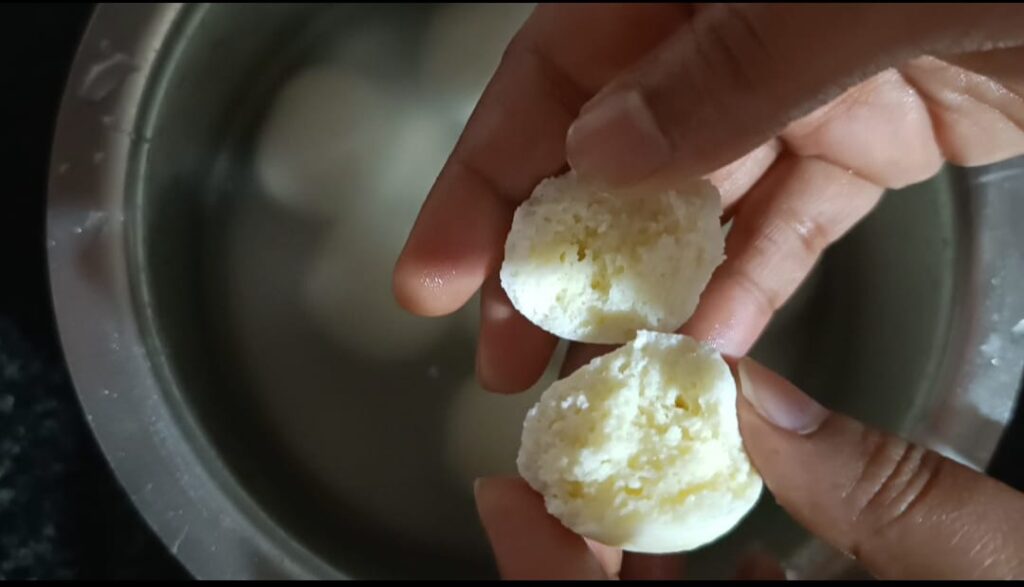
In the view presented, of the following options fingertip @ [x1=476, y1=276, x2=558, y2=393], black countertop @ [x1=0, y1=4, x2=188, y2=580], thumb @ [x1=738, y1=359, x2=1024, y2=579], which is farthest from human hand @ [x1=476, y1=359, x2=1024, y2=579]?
black countertop @ [x1=0, y1=4, x2=188, y2=580]

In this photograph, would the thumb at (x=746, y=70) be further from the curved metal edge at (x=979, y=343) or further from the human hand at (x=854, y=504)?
the curved metal edge at (x=979, y=343)

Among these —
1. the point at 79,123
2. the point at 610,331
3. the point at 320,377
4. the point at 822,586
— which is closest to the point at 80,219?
the point at 79,123

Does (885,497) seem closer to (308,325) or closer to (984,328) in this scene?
(984,328)

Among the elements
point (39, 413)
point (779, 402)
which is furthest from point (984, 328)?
point (39, 413)

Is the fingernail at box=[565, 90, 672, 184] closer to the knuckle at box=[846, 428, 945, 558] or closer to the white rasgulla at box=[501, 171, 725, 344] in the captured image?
the white rasgulla at box=[501, 171, 725, 344]

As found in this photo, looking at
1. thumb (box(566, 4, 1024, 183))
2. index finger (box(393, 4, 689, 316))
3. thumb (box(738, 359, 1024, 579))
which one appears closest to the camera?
thumb (box(566, 4, 1024, 183))

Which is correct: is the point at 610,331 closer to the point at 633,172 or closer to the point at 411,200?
the point at 633,172
